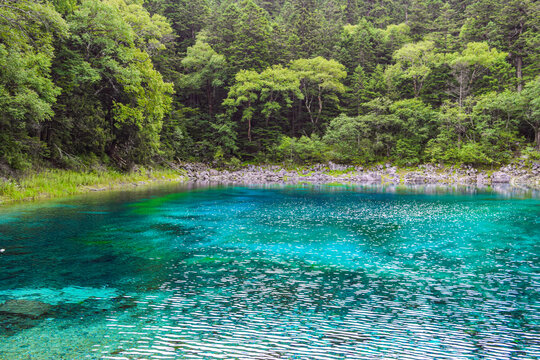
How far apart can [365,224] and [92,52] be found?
26.2 meters

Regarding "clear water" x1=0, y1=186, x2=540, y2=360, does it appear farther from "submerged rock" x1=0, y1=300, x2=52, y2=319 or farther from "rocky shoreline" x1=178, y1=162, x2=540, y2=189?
"rocky shoreline" x1=178, y1=162, x2=540, y2=189

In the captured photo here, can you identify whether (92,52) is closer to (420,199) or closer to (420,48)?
(420,199)

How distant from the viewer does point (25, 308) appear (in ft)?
22.4

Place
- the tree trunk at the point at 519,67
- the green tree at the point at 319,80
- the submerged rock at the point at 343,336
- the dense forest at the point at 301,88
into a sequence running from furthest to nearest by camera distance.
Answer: the green tree at the point at 319,80
the tree trunk at the point at 519,67
the dense forest at the point at 301,88
the submerged rock at the point at 343,336

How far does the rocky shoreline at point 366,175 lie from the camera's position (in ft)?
137

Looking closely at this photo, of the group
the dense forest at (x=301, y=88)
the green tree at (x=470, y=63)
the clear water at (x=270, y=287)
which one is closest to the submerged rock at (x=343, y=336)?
the clear water at (x=270, y=287)

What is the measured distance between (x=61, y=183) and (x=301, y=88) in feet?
130

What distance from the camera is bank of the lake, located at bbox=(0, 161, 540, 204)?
29500mm

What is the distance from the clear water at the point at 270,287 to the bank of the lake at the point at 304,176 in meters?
12.8

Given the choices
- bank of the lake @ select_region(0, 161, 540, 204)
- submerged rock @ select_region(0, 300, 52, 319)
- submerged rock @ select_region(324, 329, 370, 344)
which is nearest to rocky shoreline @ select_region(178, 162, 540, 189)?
bank of the lake @ select_region(0, 161, 540, 204)

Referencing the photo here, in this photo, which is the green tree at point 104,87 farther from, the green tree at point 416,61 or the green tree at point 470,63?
the green tree at point 470,63

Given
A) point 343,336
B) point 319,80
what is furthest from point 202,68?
point 343,336

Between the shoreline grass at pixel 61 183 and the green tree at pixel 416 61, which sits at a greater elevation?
the green tree at pixel 416 61

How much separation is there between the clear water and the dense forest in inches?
693
